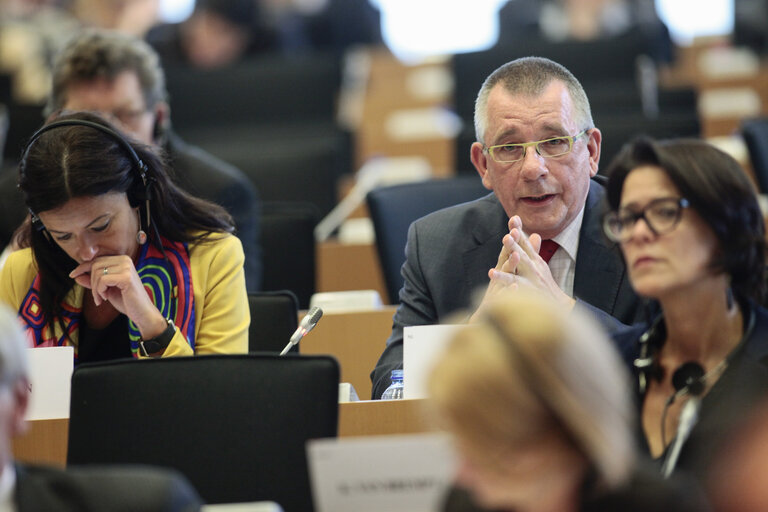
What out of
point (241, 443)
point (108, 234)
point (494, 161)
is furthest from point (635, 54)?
point (241, 443)

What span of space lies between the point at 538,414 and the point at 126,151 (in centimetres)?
149

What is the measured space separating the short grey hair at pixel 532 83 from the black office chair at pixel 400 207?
2.12 feet

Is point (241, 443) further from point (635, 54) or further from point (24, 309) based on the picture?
point (635, 54)

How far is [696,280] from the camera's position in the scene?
1.91 metres

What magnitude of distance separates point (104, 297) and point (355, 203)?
246 cm

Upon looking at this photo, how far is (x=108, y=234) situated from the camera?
2.56 metres

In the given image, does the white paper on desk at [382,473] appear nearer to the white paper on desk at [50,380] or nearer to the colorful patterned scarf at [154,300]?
the white paper on desk at [50,380]

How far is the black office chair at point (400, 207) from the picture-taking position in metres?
3.42

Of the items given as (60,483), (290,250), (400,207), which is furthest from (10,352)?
(290,250)

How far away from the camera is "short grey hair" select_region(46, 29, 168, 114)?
3670 millimetres

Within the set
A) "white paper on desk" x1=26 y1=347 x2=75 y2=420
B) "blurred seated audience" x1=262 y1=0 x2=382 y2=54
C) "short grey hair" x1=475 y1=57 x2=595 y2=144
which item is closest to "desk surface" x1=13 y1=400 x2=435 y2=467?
"white paper on desk" x1=26 y1=347 x2=75 y2=420

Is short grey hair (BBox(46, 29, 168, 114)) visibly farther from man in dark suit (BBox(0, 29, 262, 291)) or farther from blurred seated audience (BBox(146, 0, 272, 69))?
blurred seated audience (BBox(146, 0, 272, 69))

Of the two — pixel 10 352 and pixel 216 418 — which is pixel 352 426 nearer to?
pixel 216 418

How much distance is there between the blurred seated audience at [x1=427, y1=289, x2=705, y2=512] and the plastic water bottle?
955mm
